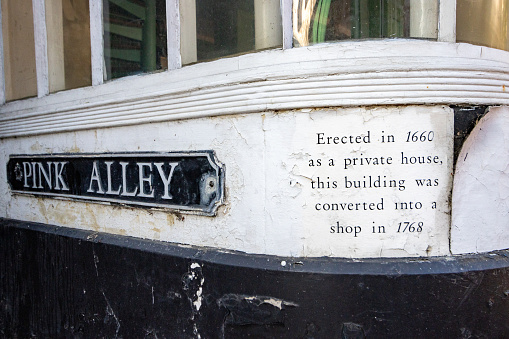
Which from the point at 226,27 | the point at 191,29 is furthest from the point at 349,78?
the point at 191,29

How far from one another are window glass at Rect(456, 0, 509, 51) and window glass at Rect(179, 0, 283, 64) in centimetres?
98

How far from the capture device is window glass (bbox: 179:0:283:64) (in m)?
2.33

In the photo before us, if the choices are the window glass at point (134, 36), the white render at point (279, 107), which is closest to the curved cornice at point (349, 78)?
the white render at point (279, 107)

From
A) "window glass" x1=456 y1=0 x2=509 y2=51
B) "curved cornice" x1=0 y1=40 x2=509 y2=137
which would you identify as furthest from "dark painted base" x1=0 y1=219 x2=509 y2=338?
"window glass" x1=456 y1=0 x2=509 y2=51

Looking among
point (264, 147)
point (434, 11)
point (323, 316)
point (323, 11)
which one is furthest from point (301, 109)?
point (323, 316)

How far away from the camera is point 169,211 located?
2623 millimetres

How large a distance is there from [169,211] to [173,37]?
1124 mm

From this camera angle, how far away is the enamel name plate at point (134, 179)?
2445mm

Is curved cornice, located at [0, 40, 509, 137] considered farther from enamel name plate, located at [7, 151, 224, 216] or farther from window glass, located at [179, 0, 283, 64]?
enamel name plate, located at [7, 151, 224, 216]

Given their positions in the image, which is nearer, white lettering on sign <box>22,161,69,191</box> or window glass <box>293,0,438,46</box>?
window glass <box>293,0,438,46</box>

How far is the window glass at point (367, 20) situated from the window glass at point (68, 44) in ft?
6.42

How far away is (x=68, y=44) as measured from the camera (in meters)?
3.51

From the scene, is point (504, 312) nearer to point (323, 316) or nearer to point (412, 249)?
point (412, 249)

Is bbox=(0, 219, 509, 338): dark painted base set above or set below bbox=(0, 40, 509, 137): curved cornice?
below
